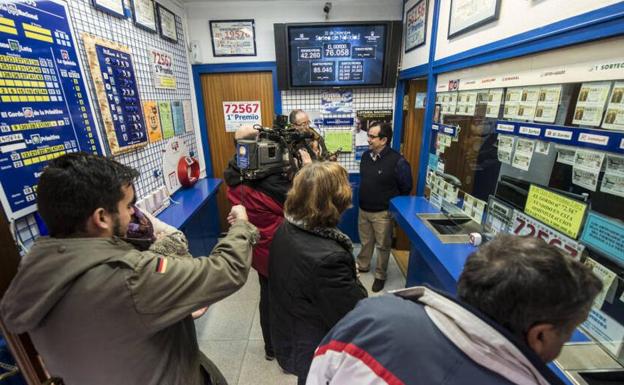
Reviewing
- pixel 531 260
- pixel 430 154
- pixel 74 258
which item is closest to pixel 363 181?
pixel 430 154

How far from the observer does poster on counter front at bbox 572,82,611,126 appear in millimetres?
921

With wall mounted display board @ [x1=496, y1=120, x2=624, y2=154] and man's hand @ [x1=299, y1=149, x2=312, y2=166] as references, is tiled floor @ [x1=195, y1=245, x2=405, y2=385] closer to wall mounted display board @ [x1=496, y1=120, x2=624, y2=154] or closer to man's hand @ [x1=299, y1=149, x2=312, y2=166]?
man's hand @ [x1=299, y1=149, x2=312, y2=166]

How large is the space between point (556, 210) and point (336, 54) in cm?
237

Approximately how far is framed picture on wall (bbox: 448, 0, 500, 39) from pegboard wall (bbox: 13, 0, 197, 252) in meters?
2.16

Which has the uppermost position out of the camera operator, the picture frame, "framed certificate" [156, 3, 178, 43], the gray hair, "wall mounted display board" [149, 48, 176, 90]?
"framed certificate" [156, 3, 178, 43]

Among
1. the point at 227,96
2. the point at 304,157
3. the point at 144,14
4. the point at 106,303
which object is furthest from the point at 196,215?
the point at 106,303

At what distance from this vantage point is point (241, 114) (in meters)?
3.31

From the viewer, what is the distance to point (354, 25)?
271 cm

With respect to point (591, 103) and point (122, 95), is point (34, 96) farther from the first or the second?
point (591, 103)

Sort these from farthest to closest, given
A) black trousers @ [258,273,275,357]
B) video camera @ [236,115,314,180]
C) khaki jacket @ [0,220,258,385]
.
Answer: black trousers @ [258,273,275,357], video camera @ [236,115,314,180], khaki jacket @ [0,220,258,385]

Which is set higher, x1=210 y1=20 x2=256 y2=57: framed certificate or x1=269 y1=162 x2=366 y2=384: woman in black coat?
x1=210 y1=20 x2=256 y2=57: framed certificate

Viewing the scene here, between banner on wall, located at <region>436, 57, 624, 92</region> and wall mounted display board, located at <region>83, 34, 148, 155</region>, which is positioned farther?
wall mounted display board, located at <region>83, 34, 148, 155</region>

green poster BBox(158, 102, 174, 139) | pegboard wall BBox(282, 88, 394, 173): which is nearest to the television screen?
pegboard wall BBox(282, 88, 394, 173)

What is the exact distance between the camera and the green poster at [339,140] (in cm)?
326
